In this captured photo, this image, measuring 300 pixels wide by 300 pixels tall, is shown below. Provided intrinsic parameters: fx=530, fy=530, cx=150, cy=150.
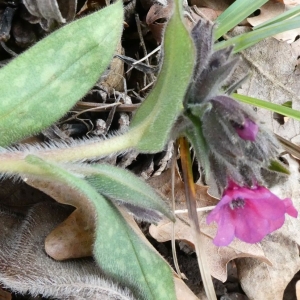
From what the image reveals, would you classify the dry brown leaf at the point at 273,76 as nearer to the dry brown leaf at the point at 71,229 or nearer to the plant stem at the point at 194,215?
the plant stem at the point at 194,215

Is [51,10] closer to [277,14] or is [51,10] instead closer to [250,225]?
[250,225]

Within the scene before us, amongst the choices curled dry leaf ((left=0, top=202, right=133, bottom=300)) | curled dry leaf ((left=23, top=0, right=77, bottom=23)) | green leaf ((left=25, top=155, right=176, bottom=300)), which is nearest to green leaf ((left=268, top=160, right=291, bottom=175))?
green leaf ((left=25, top=155, right=176, bottom=300))

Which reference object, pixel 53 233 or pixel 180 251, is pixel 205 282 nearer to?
pixel 180 251

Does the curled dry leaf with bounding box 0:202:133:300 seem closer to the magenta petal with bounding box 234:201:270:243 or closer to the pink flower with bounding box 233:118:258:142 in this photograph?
the magenta petal with bounding box 234:201:270:243

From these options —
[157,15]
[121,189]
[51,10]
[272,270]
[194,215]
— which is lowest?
[272,270]

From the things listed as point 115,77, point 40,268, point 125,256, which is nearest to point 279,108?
point 115,77

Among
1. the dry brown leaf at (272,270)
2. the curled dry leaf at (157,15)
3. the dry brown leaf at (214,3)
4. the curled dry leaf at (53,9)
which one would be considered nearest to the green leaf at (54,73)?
the curled dry leaf at (53,9)

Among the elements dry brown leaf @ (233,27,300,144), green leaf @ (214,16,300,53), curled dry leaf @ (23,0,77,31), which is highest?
curled dry leaf @ (23,0,77,31)

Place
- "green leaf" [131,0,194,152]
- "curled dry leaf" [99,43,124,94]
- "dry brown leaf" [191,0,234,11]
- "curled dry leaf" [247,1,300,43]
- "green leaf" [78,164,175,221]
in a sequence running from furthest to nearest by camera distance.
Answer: "curled dry leaf" [247,1,300,43], "dry brown leaf" [191,0,234,11], "curled dry leaf" [99,43,124,94], "green leaf" [78,164,175,221], "green leaf" [131,0,194,152]
